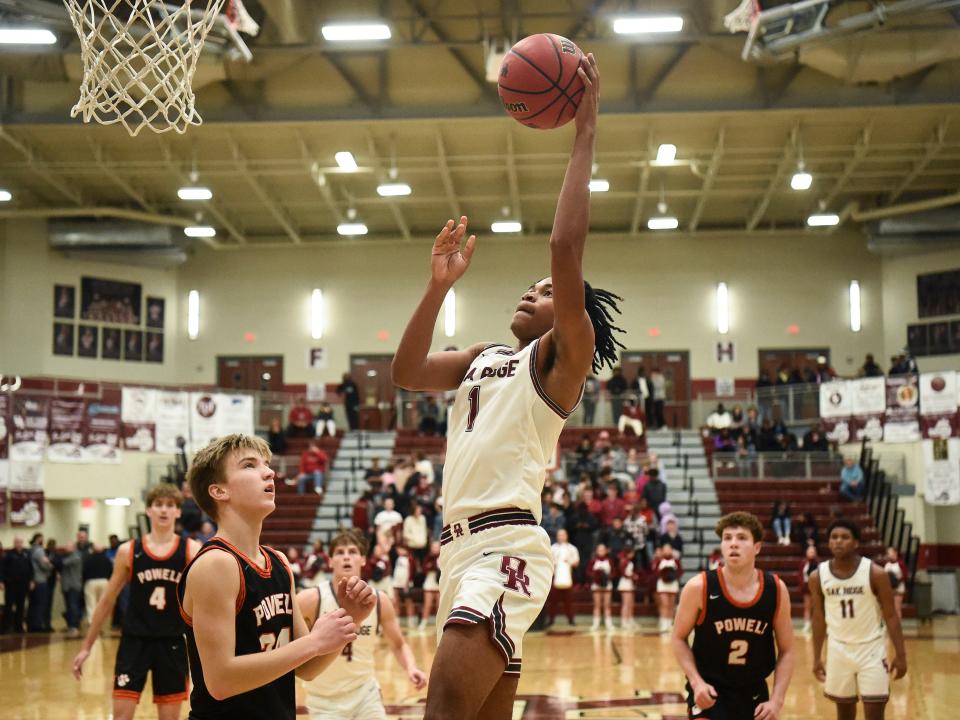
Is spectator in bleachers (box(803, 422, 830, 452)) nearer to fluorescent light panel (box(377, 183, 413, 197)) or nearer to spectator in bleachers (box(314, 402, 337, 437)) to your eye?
fluorescent light panel (box(377, 183, 413, 197))

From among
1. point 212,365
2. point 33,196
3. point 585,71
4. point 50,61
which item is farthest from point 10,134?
point 585,71

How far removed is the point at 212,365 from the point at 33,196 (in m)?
6.69

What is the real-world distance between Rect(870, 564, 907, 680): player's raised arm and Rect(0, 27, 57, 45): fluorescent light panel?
15.7 m

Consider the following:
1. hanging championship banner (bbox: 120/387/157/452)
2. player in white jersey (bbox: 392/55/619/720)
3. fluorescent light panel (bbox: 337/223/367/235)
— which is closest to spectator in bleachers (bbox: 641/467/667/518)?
hanging championship banner (bbox: 120/387/157/452)

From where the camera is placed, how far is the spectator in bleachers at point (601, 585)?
61.2 ft

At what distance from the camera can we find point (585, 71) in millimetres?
3883

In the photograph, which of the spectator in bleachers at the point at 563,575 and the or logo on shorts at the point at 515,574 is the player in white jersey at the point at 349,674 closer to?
the or logo on shorts at the point at 515,574

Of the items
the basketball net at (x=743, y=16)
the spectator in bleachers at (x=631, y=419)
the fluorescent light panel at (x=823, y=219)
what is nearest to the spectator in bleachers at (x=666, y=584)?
the spectator in bleachers at (x=631, y=419)

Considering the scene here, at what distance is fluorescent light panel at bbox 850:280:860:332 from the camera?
1171 inches

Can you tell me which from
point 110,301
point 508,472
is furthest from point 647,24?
point 110,301

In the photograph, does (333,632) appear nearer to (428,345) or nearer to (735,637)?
(428,345)

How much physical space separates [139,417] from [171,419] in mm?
690

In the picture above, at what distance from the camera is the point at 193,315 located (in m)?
31.2

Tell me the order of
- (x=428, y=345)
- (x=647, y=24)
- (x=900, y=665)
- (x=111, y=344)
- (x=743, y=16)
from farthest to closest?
1. (x=111, y=344)
2. (x=647, y=24)
3. (x=743, y=16)
4. (x=900, y=665)
5. (x=428, y=345)
